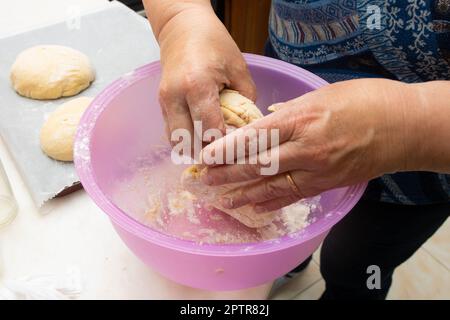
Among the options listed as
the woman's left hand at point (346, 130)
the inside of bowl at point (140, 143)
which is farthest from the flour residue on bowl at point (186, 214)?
the woman's left hand at point (346, 130)

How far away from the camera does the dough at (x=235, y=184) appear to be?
0.56 meters

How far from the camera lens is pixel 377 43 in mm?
589

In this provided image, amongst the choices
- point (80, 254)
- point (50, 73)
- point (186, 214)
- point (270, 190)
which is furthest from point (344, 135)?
point (50, 73)

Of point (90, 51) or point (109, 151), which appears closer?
point (109, 151)

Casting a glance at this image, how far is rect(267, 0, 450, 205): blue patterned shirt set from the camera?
1.80 feet

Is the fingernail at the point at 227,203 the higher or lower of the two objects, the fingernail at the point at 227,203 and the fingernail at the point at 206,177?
the lower

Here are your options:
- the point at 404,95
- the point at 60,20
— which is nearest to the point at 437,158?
the point at 404,95

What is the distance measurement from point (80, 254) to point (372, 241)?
0.58 meters

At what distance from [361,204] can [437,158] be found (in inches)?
15.0

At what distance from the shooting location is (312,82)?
2.25 ft

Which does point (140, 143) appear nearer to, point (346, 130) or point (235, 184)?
point (235, 184)

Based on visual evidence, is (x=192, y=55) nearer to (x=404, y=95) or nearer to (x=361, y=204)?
(x=404, y=95)

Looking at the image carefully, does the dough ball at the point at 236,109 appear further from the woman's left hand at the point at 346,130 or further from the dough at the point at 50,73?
the dough at the point at 50,73

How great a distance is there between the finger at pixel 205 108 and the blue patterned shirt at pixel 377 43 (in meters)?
0.22
